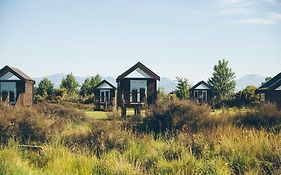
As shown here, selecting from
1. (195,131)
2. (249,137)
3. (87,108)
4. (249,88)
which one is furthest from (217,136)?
(249,88)

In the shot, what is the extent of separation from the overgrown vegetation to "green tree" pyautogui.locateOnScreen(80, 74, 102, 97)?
43675mm

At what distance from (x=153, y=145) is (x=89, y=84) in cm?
5280

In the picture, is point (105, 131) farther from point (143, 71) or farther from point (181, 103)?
point (143, 71)

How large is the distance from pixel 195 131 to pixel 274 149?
488 centimetres

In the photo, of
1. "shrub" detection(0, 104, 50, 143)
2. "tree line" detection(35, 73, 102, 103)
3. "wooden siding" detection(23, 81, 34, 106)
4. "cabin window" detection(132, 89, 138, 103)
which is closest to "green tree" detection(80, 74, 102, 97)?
"tree line" detection(35, 73, 102, 103)

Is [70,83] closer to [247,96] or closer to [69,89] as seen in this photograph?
[69,89]

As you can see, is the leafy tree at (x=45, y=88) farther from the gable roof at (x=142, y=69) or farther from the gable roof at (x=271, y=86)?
the gable roof at (x=271, y=86)

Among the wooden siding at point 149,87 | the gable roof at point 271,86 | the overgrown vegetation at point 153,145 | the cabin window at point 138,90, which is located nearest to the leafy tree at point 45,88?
the wooden siding at point 149,87

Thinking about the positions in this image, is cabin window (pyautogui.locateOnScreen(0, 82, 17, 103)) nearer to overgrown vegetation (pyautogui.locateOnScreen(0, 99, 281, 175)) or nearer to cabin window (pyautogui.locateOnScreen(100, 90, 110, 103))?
cabin window (pyautogui.locateOnScreen(100, 90, 110, 103))

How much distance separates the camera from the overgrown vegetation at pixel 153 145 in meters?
10.4

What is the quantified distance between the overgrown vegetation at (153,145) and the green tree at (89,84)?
A: 43675 millimetres

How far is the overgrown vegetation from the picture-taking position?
34.1ft

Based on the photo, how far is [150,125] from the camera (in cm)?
1786

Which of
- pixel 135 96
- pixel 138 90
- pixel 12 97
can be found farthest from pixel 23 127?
pixel 12 97
